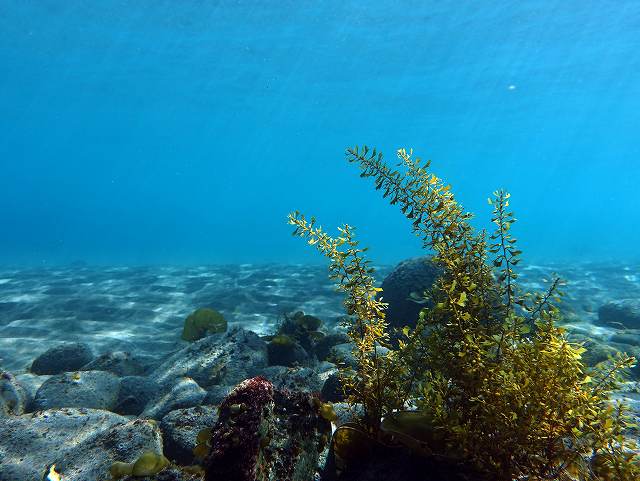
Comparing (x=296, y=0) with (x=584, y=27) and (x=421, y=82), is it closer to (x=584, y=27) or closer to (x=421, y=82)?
(x=421, y=82)

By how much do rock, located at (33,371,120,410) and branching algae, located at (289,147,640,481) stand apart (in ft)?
16.7

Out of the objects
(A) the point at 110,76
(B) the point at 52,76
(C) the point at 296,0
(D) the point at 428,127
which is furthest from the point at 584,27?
(B) the point at 52,76

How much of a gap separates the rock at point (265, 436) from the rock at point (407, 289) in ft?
22.5

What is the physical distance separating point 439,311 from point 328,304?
1225 cm

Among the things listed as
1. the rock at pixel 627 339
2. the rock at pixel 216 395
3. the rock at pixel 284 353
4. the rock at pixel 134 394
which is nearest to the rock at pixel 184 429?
the rock at pixel 216 395

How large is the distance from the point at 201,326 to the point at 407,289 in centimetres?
580

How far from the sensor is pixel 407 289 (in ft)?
32.3

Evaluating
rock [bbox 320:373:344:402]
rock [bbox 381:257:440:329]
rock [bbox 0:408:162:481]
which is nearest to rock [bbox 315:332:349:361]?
rock [bbox 381:257:440:329]

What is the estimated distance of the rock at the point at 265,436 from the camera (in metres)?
2.08

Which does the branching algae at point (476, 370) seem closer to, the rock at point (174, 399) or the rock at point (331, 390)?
the rock at point (331, 390)

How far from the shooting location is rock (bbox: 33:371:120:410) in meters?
5.71

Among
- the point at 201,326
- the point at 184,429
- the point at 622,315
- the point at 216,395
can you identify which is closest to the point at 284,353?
the point at 216,395

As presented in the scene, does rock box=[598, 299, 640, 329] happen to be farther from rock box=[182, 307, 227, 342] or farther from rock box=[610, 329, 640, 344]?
rock box=[182, 307, 227, 342]

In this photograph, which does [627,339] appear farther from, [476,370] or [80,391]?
[80,391]
